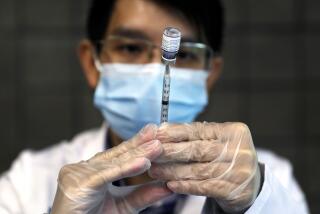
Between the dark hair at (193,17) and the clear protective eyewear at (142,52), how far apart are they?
42 millimetres

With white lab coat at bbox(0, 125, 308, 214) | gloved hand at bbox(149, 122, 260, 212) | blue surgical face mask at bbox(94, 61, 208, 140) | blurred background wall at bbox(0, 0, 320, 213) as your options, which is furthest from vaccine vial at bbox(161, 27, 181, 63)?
blurred background wall at bbox(0, 0, 320, 213)

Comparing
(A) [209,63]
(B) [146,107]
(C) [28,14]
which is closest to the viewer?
(B) [146,107]

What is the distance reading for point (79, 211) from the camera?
→ 966 millimetres

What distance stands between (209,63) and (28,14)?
3.79 ft

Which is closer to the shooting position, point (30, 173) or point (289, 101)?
point (30, 173)

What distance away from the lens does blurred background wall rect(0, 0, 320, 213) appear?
2391 mm

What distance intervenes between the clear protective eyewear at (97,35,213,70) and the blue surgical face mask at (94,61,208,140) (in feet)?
0.08

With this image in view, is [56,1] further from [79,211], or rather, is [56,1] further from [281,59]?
[79,211]

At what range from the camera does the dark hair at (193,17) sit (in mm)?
1399

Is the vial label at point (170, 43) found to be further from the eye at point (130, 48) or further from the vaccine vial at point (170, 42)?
the eye at point (130, 48)

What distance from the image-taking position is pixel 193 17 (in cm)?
142

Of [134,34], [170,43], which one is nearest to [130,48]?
[134,34]

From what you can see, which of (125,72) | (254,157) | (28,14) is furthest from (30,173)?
(28,14)

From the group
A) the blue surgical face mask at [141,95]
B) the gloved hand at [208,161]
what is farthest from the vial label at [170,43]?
the blue surgical face mask at [141,95]
